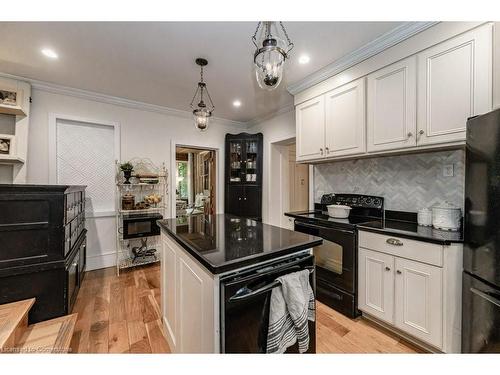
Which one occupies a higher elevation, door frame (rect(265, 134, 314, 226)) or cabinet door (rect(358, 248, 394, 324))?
door frame (rect(265, 134, 314, 226))

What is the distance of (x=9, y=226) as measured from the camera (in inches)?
67.2

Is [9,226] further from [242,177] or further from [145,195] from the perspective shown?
[242,177]

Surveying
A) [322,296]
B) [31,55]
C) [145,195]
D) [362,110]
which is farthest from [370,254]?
[31,55]

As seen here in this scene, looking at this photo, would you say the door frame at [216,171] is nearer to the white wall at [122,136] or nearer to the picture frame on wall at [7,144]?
the white wall at [122,136]

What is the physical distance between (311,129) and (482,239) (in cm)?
191

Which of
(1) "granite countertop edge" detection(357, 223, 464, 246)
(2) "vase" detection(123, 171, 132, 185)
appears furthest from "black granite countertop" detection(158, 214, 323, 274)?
(2) "vase" detection(123, 171, 132, 185)

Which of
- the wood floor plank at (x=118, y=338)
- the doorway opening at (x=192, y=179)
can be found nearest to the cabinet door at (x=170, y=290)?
the wood floor plank at (x=118, y=338)

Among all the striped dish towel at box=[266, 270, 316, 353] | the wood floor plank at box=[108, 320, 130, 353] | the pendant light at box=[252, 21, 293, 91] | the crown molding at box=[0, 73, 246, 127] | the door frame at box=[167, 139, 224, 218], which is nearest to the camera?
the striped dish towel at box=[266, 270, 316, 353]

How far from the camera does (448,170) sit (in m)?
1.90

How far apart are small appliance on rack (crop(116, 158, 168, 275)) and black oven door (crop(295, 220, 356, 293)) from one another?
241 cm

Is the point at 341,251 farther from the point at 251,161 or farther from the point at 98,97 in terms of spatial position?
the point at 98,97

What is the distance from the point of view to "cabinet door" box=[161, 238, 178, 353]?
147 centimetres

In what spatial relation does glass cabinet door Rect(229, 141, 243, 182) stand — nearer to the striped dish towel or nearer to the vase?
the vase
